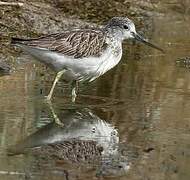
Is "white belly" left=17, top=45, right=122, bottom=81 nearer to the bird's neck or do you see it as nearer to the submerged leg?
the bird's neck

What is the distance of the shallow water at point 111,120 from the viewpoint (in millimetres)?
6629

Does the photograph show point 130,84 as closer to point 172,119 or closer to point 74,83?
point 74,83

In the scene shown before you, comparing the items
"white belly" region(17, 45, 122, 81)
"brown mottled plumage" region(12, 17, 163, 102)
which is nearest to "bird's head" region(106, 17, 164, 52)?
"brown mottled plumage" region(12, 17, 163, 102)

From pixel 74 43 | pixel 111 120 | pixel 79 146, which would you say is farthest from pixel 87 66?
pixel 79 146

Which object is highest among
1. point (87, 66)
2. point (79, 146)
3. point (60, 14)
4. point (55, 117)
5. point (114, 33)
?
point (114, 33)

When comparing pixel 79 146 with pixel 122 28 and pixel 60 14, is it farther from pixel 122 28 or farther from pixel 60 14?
pixel 60 14

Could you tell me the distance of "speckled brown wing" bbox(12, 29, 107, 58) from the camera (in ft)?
30.3

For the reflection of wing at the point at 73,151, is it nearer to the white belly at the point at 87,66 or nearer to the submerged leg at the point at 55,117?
the submerged leg at the point at 55,117

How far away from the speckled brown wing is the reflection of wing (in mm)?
2078

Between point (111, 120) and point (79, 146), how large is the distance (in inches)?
50.8

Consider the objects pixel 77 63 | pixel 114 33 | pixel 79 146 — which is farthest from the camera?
Answer: pixel 114 33

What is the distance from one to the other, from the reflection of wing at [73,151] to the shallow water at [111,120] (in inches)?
3.2

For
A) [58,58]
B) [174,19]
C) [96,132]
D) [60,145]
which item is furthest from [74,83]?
[174,19]

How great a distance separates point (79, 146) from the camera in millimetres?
7297
